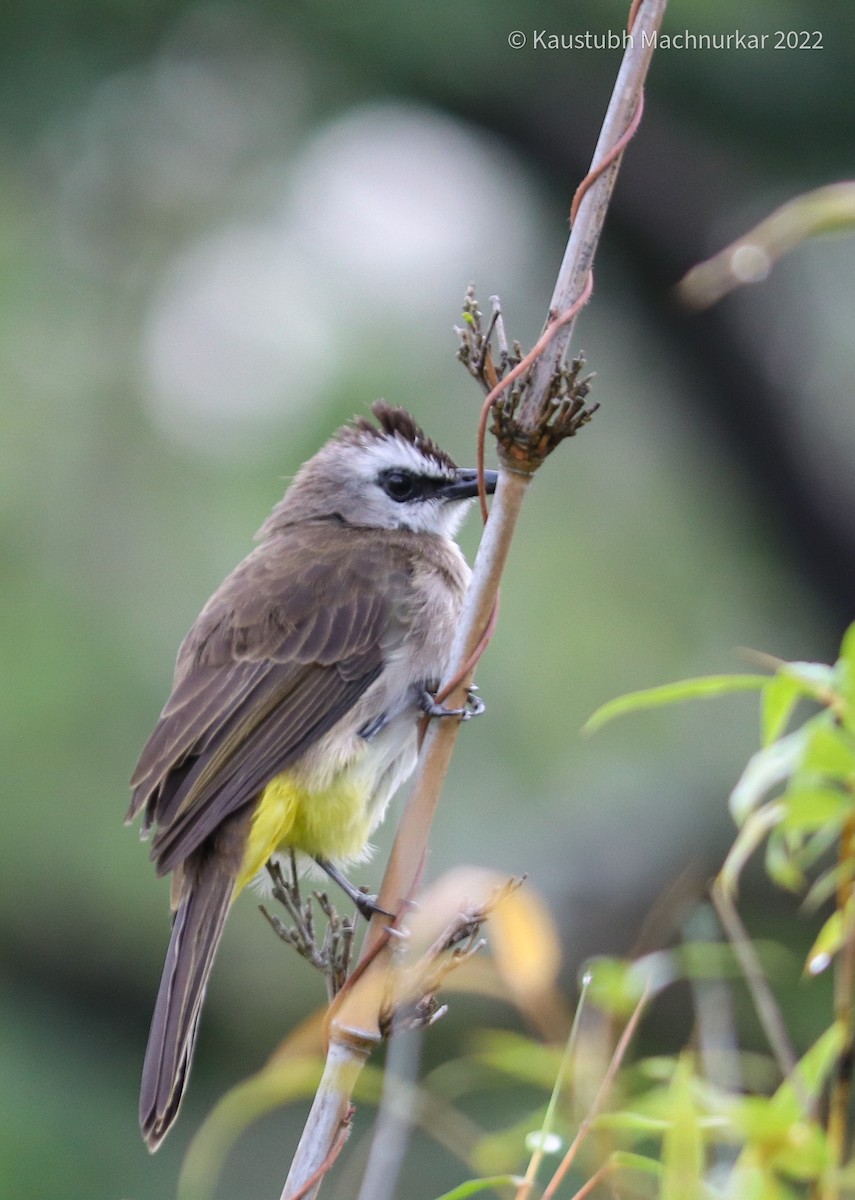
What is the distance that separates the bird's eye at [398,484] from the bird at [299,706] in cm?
2

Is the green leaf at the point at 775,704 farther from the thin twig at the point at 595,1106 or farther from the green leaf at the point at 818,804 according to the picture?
the thin twig at the point at 595,1106

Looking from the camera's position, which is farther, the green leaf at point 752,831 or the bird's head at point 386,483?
the bird's head at point 386,483

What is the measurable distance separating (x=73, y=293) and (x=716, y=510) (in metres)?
2.79

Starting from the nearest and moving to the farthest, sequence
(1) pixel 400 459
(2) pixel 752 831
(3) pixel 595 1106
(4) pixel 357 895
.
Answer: (2) pixel 752 831 < (3) pixel 595 1106 < (4) pixel 357 895 < (1) pixel 400 459

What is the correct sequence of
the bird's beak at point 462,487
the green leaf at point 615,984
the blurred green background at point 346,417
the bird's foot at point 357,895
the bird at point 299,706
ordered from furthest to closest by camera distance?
the blurred green background at point 346,417
the bird's beak at point 462,487
the bird at point 299,706
the bird's foot at point 357,895
the green leaf at point 615,984

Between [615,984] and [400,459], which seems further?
[400,459]

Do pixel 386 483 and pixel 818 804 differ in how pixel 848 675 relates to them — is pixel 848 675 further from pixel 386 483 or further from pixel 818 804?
pixel 386 483

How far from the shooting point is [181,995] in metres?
2.57

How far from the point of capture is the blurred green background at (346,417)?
5328 millimetres

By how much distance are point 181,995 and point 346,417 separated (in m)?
3.41

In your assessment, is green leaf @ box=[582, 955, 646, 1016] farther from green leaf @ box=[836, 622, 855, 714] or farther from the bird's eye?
the bird's eye

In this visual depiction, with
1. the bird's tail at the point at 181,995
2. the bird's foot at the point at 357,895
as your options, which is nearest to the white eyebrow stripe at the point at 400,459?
the bird's foot at the point at 357,895

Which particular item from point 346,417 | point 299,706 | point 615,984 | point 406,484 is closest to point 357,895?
point 299,706

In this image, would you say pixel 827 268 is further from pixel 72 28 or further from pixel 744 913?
pixel 72 28
